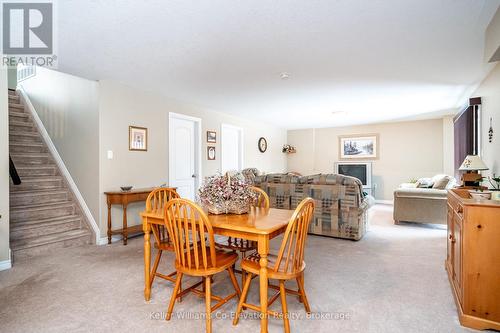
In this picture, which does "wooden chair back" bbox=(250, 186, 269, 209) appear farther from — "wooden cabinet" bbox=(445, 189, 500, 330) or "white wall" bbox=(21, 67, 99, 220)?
"white wall" bbox=(21, 67, 99, 220)

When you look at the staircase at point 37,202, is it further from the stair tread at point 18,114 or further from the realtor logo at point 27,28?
the realtor logo at point 27,28

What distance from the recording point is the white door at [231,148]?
6289 mm

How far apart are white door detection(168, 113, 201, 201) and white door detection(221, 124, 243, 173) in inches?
33.7

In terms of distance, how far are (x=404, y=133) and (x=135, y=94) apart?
264 inches

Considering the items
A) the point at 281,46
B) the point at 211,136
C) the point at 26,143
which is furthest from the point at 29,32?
the point at 211,136

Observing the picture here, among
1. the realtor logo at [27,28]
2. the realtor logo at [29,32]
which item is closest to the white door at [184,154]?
the realtor logo at [29,32]

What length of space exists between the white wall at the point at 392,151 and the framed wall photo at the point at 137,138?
222 inches

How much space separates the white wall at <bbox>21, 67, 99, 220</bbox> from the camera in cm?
396

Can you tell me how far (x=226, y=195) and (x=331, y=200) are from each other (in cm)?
237

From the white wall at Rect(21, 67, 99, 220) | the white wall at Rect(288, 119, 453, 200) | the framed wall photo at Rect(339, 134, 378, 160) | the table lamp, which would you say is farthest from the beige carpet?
the framed wall photo at Rect(339, 134, 378, 160)

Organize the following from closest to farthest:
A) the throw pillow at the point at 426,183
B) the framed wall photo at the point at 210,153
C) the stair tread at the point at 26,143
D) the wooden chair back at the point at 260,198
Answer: the wooden chair back at the point at 260,198 → the stair tread at the point at 26,143 → the throw pillow at the point at 426,183 → the framed wall photo at the point at 210,153

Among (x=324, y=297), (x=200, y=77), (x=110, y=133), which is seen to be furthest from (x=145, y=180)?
(x=324, y=297)

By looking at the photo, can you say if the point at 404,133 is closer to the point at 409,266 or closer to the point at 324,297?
the point at 409,266

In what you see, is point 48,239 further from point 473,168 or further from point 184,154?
point 473,168
